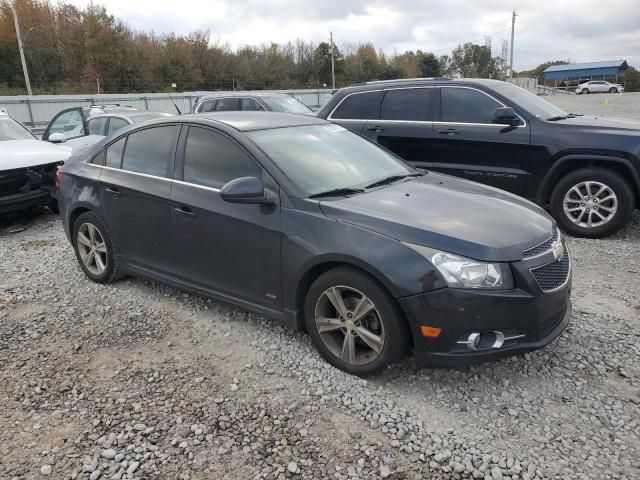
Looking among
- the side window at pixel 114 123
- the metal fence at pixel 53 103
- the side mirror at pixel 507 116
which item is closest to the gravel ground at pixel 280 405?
the side mirror at pixel 507 116

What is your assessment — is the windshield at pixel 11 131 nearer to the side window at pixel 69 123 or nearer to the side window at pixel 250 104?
the side window at pixel 69 123

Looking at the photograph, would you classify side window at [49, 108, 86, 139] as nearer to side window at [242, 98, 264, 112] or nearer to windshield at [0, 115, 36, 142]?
windshield at [0, 115, 36, 142]

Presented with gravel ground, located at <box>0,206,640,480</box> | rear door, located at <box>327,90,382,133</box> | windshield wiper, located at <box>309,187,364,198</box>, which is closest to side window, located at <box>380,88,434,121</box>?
rear door, located at <box>327,90,382,133</box>

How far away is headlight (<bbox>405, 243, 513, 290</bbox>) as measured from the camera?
2.86m

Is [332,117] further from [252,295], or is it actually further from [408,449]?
[408,449]

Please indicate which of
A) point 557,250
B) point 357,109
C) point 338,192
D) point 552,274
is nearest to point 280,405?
point 338,192

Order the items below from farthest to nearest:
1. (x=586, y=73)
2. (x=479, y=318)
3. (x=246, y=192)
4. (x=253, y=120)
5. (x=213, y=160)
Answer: (x=586, y=73) → (x=253, y=120) → (x=213, y=160) → (x=246, y=192) → (x=479, y=318)

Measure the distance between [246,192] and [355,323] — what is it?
3.61ft

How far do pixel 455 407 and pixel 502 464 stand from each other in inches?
19.3

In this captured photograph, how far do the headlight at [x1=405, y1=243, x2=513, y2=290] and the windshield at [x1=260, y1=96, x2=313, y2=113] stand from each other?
8.69 metres

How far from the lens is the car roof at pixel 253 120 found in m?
3.99

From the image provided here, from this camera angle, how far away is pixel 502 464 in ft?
8.37

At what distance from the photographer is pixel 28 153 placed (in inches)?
287

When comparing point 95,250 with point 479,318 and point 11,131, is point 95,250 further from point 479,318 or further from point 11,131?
point 11,131
